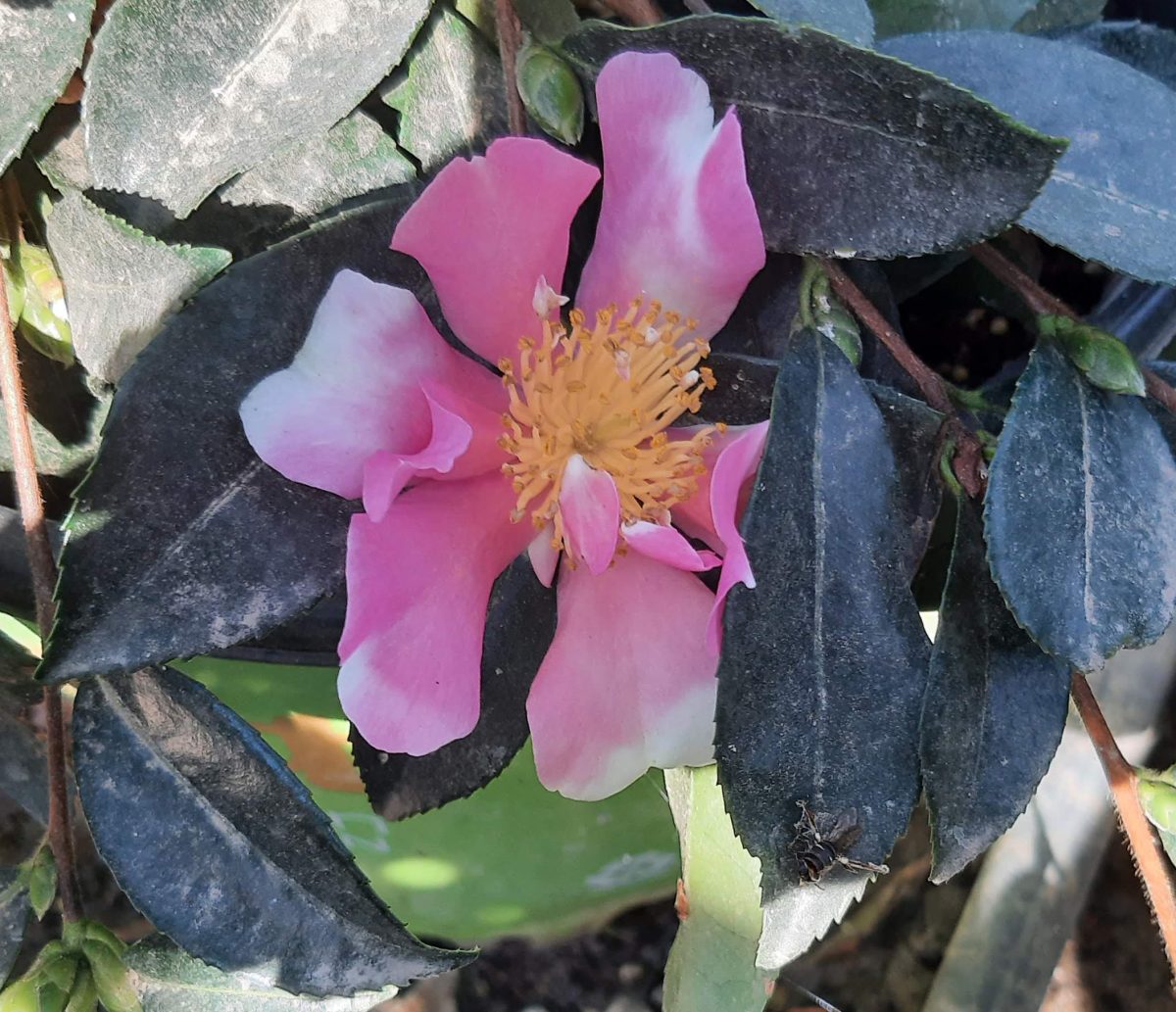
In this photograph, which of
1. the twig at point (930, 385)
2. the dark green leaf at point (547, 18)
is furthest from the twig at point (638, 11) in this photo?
the twig at point (930, 385)

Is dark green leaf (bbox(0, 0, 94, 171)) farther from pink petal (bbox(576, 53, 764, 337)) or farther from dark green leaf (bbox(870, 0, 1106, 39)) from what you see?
dark green leaf (bbox(870, 0, 1106, 39))

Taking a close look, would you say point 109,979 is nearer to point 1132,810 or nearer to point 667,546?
point 667,546

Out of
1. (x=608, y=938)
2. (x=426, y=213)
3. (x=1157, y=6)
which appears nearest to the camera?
(x=426, y=213)

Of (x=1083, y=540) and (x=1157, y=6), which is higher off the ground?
(x=1157, y=6)

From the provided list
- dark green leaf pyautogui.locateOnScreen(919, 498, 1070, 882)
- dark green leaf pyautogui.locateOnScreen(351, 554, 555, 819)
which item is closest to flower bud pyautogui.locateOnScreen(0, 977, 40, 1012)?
dark green leaf pyautogui.locateOnScreen(351, 554, 555, 819)

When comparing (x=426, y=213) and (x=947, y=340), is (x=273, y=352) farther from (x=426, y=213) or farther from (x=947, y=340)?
(x=947, y=340)

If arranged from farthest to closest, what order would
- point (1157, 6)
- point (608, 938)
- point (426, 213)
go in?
point (608, 938) < point (1157, 6) < point (426, 213)

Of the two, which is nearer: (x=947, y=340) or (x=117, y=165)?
(x=117, y=165)

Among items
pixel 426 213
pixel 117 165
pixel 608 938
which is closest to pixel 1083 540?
pixel 426 213

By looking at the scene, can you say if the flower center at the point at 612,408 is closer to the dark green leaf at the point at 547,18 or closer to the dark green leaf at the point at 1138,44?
the dark green leaf at the point at 547,18
